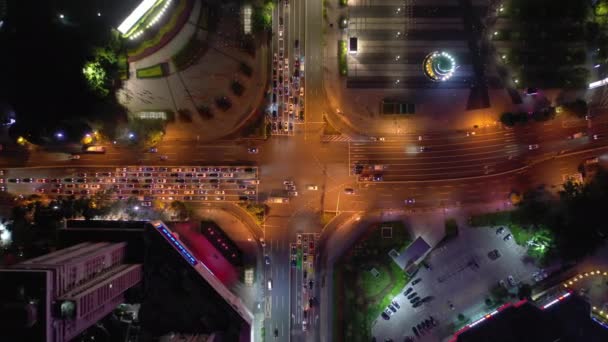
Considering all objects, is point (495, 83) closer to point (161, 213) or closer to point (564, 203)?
point (564, 203)

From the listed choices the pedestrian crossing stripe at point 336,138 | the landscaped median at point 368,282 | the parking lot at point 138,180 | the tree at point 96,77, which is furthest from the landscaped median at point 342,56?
the tree at point 96,77

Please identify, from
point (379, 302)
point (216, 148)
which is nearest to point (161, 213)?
point (216, 148)

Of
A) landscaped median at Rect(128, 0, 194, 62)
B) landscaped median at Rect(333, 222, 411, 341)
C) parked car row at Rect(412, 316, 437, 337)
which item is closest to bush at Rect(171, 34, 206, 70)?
landscaped median at Rect(128, 0, 194, 62)

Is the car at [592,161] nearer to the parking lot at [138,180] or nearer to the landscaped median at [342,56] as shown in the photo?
the landscaped median at [342,56]

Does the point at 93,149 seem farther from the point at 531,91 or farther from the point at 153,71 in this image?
the point at 531,91

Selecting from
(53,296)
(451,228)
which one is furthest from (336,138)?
(53,296)
